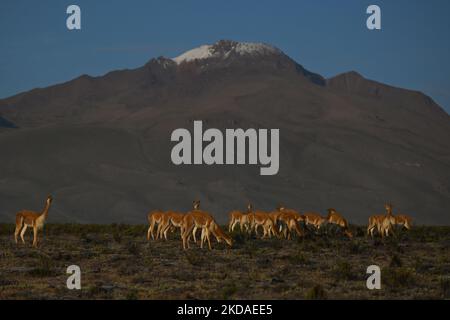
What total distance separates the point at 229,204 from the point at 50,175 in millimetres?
35160

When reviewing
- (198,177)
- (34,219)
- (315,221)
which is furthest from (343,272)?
(198,177)

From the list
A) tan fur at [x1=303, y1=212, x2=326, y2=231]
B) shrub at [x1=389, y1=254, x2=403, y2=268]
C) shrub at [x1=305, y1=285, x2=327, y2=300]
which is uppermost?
tan fur at [x1=303, y1=212, x2=326, y2=231]

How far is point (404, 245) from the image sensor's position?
3522cm

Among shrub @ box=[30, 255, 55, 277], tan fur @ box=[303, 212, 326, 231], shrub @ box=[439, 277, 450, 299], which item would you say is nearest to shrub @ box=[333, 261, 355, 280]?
shrub @ box=[439, 277, 450, 299]

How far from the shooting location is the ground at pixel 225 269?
20047 mm

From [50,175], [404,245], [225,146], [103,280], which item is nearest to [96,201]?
[50,175]

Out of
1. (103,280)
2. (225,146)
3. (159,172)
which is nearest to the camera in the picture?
(103,280)

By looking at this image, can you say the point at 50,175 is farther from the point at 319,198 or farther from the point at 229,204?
the point at 319,198

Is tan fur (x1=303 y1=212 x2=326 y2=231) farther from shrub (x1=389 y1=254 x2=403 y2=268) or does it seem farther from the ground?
shrub (x1=389 y1=254 x2=403 y2=268)

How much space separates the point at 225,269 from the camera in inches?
960

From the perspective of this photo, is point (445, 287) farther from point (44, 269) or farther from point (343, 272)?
point (44, 269)

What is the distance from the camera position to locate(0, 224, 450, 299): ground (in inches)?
789

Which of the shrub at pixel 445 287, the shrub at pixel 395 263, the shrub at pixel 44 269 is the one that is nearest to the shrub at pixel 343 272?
the shrub at pixel 445 287

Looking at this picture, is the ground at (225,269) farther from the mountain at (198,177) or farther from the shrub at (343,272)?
the mountain at (198,177)
